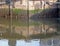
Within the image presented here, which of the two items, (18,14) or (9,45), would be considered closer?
(9,45)

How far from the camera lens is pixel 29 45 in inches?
232

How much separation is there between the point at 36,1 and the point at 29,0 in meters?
0.44

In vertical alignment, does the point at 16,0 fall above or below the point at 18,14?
above

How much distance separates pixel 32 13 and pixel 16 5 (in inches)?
43.7

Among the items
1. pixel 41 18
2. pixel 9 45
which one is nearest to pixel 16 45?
pixel 9 45

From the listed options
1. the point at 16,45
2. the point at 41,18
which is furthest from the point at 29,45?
the point at 41,18

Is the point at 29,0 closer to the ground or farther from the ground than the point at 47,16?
farther from the ground

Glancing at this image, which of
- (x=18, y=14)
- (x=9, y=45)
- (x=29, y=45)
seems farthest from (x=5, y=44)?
(x=18, y=14)

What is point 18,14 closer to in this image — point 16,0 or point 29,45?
point 16,0

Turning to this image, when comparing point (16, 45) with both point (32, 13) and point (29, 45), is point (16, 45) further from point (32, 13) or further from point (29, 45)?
point (32, 13)

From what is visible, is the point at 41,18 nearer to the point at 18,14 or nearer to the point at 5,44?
the point at 18,14

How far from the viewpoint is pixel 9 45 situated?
19.0ft

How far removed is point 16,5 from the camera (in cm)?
1351

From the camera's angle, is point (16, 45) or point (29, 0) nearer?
point (16, 45)
